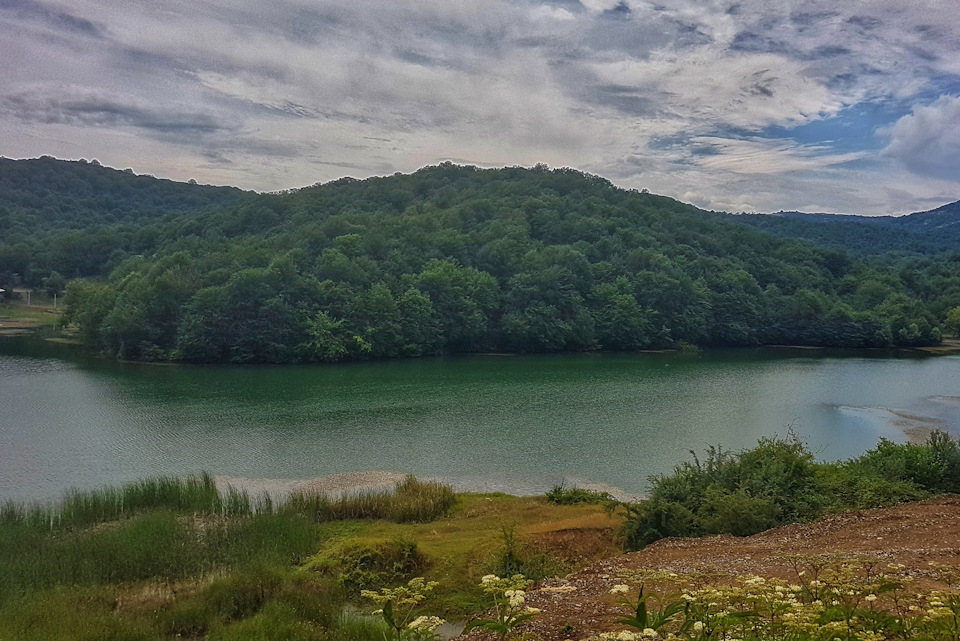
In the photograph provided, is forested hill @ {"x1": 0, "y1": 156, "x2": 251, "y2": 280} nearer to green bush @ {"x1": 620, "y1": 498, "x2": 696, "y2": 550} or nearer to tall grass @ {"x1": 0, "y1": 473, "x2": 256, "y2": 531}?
tall grass @ {"x1": 0, "y1": 473, "x2": 256, "y2": 531}

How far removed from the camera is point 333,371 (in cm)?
3753

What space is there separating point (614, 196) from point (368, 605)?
231ft

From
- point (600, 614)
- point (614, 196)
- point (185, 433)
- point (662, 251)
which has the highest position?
point (614, 196)

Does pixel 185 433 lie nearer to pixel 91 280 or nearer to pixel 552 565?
pixel 552 565

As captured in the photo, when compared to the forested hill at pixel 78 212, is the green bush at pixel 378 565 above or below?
below

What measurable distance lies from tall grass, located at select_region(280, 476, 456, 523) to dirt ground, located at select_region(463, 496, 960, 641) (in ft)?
15.7

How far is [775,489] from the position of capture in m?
12.1

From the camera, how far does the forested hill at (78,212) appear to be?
67500 millimetres

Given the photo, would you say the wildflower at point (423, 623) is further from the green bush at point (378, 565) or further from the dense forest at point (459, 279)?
the dense forest at point (459, 279)

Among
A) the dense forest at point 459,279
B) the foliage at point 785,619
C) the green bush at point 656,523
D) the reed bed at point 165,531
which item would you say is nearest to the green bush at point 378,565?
the reed bed at point 165,531

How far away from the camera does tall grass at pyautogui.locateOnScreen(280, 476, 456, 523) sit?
13188 millimetres

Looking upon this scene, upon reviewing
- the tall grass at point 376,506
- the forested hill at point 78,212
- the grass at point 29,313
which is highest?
the forested hill at point 78,212

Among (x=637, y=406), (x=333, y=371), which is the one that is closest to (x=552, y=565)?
(x=637, y=406)

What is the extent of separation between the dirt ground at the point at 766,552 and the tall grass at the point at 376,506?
4799 mm
